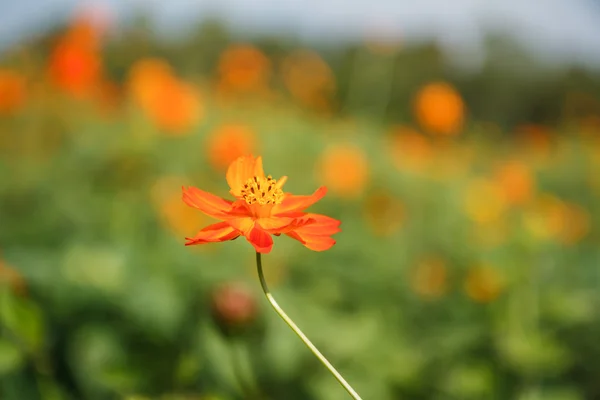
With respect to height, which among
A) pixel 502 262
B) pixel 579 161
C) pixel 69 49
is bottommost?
pixel 579 161

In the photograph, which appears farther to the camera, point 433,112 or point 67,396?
point 433,112

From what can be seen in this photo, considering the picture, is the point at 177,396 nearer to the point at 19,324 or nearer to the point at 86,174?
the point at 19,324

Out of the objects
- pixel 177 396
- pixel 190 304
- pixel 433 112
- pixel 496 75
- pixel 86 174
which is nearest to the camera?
pixel 177 396

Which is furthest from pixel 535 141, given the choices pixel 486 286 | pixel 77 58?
pixel 77 58

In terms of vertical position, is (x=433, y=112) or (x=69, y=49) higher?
(x=69, y=49)

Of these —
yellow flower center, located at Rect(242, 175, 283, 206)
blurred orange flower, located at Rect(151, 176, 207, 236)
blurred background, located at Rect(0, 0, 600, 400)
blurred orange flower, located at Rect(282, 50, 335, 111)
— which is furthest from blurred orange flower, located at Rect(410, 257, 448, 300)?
blurred orange flower, located at Rect(282, 50, 335, 111)

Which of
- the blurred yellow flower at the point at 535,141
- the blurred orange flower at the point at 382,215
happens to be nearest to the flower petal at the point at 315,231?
the blurred orange flower at the point at 382,215

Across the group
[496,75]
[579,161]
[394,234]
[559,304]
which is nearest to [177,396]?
[559,304]

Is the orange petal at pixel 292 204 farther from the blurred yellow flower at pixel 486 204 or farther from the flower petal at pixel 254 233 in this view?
the blurred yellow flower at pixel 486 204
